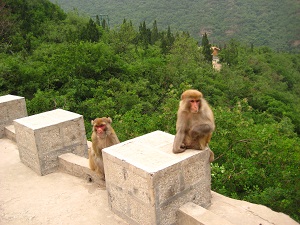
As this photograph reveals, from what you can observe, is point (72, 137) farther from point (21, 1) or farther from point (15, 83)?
point (21, 1)

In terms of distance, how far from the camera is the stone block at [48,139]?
5.78m

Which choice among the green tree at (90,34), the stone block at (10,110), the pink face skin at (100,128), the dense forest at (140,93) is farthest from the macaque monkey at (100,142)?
the green tree at (90,34)

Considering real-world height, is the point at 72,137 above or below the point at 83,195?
above

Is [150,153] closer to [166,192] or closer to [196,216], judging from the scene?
[166,192]

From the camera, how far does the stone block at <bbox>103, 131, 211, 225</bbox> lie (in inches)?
146

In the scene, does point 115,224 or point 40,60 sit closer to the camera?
point 115,224

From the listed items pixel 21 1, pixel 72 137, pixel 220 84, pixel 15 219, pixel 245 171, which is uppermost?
pixel 21 1

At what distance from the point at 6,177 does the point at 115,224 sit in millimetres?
2622

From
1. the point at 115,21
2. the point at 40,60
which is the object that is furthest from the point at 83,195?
the point at 115,21

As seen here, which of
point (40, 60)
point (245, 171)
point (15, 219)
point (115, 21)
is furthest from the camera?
point (115, 21)

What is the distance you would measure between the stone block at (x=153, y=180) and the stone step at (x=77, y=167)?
923 mm

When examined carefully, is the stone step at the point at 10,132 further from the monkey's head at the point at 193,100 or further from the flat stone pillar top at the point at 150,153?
the monkey's head at the point at 193,100

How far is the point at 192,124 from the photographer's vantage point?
418 centimetres

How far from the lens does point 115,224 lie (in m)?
4.24
